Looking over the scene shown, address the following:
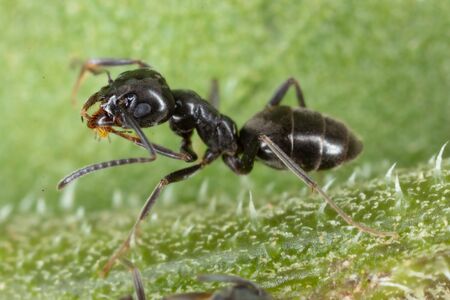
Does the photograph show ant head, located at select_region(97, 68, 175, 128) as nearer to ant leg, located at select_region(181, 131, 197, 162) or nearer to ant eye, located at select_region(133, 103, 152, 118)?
ant eye, located at select_region(133, 103, 152, 118)

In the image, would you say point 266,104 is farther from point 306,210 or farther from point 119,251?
point 119,251

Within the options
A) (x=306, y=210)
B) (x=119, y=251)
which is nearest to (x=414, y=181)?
(x=306, y=210)

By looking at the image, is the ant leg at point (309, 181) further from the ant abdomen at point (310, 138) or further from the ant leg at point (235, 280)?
the ant leg at point (235, 280)

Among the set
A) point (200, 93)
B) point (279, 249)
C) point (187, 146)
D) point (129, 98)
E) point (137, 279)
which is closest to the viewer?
point (137, 279)

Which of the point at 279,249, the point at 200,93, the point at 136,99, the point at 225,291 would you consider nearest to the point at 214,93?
the point at 200,93

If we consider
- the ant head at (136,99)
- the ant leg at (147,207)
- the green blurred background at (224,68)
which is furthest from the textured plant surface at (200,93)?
the ant head at (136,99)

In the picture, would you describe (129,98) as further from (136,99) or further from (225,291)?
(225,291)

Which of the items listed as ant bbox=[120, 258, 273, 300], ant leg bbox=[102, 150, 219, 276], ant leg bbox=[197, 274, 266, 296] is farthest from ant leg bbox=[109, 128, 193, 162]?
ant leg bbox=[197, 274, 266, 296]
